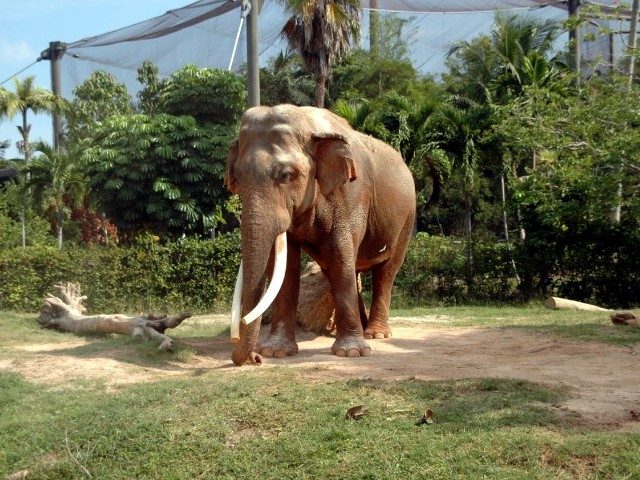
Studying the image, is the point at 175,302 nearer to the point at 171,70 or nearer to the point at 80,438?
the point at 80,438

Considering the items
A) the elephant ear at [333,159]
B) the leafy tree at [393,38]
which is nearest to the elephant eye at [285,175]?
the elephant ear at [333,159]

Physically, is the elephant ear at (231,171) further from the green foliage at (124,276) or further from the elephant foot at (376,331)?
the green foliage at (124,276)

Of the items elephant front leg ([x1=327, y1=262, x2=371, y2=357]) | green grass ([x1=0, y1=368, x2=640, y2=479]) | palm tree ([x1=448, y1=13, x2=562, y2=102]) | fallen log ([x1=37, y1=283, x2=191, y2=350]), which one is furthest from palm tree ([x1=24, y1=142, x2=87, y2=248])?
green grass ([x1=0, y1=368, x2=640, y2=479])

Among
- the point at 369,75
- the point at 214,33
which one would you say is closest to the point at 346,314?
the point at 214,33

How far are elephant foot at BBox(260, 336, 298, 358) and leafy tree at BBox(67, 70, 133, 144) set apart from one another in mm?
24669

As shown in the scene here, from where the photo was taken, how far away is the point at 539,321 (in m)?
13.0

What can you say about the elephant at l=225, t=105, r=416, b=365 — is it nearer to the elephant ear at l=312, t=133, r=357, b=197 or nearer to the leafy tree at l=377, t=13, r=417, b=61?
the elephant ear at l=312, t=133, r=357, b=197

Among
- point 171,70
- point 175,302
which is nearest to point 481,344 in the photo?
point 175,302

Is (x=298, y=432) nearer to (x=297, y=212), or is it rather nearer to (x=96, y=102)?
(x=297, y=212)

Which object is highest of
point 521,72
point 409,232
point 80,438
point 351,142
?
point 521,72

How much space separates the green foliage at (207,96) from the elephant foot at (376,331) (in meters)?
13.5

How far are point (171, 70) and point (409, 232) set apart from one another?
22.4m

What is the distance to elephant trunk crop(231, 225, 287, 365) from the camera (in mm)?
7555

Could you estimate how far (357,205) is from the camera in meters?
9.11
